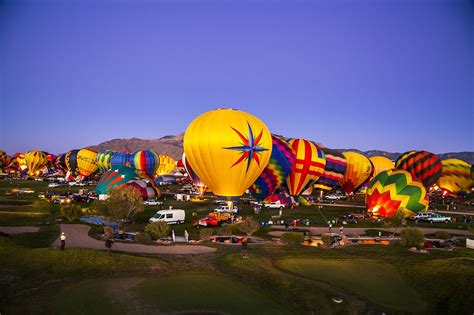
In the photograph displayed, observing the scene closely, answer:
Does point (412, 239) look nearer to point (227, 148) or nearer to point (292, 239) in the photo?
point (292, 239)

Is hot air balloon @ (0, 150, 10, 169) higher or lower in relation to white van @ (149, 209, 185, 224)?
higher

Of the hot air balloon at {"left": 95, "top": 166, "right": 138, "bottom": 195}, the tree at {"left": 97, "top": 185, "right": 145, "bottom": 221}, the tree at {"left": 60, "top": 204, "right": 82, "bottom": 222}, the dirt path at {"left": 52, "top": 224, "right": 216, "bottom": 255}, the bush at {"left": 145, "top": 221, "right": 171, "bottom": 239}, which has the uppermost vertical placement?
the hot air balloon at {"left": 95, "top": 166, "right": 138, "bottom": 195}

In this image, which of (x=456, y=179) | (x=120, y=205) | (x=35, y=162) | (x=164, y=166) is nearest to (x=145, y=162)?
(x=164, y=166)

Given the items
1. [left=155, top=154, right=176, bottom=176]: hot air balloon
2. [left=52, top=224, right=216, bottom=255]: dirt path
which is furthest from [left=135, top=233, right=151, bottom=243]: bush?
[left=155, top=154, right=176, bottom=176]: hot air balloon

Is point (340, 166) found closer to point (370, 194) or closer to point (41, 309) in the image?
point (370, 194)

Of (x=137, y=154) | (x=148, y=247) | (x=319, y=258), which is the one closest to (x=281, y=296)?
(x=319, y=258)

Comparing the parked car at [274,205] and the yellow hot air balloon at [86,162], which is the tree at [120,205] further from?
the yellow hot air balloon at [86,162]

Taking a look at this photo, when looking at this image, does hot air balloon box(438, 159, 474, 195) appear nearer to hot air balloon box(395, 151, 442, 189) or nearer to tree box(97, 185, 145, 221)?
hot air balloon box(395, 151, 442, 189)
